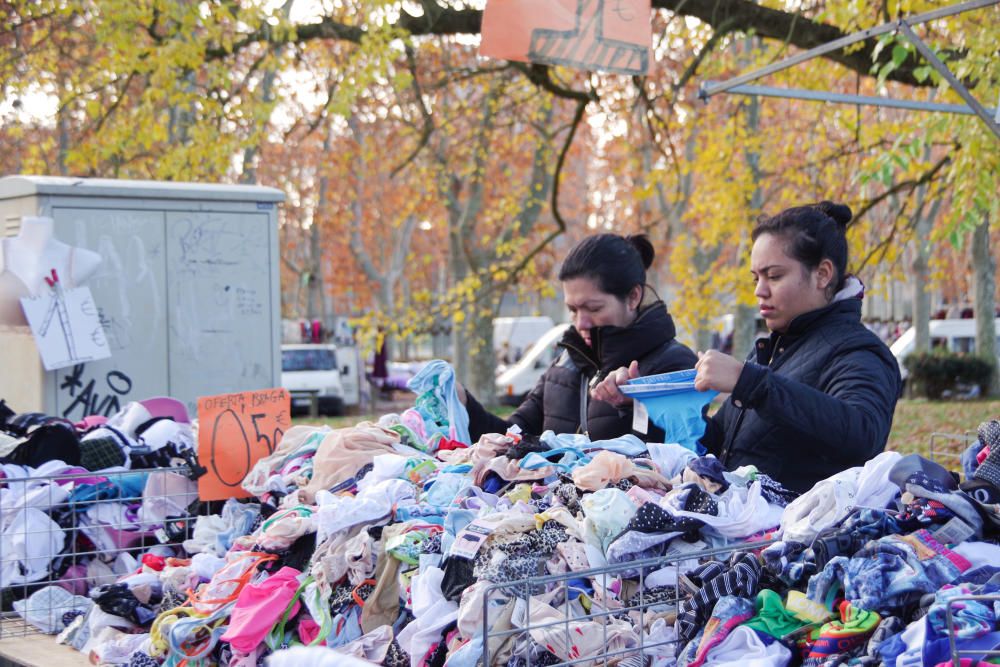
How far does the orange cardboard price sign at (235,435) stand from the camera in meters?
3.91

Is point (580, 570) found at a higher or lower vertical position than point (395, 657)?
higher

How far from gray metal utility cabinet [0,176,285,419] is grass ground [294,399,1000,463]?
4959 millimetres

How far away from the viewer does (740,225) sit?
11602mm

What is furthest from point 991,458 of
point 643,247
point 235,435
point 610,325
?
point 235,435

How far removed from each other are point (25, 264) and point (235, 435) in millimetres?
2160

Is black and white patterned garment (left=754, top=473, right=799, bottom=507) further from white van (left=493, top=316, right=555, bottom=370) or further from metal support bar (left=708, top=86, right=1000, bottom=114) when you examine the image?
white van (left=493, top=316, right=555, bottom=370)

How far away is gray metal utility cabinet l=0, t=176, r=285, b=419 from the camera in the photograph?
6.14 metres

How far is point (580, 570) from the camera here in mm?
2277

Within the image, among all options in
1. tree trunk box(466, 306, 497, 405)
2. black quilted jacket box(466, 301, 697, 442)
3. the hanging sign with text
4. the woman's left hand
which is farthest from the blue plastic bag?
tree trunk box(466, 306, 497, 405)

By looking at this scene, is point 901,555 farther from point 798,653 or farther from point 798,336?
point 798,336

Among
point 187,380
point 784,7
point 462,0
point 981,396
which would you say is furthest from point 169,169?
point 981,396

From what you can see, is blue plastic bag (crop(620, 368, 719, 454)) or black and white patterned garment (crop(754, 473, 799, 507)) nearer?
black and white patterned garment (crop(754, 473, 799, 507))

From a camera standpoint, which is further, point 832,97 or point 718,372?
point 832,97

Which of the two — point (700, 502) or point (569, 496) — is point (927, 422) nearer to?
point (569, 496)
